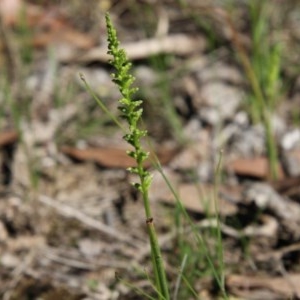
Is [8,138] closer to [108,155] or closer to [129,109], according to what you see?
[108,155]

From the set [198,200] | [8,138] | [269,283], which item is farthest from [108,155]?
[269,283]

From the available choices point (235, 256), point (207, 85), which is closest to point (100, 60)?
point (207, 85)

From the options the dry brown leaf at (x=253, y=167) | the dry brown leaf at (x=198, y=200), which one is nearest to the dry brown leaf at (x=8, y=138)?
the dry brown leaf at (x=198, y=200)

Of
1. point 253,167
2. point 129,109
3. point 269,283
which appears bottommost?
point 269,283

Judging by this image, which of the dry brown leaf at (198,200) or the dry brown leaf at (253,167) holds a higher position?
the dry brown leaf at (253,167)

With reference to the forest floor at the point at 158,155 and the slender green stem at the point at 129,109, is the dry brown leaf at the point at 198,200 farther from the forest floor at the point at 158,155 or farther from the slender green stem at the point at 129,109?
the slender green stem at the point at 129,109

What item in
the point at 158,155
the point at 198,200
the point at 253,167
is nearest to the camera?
the point at 198,200
